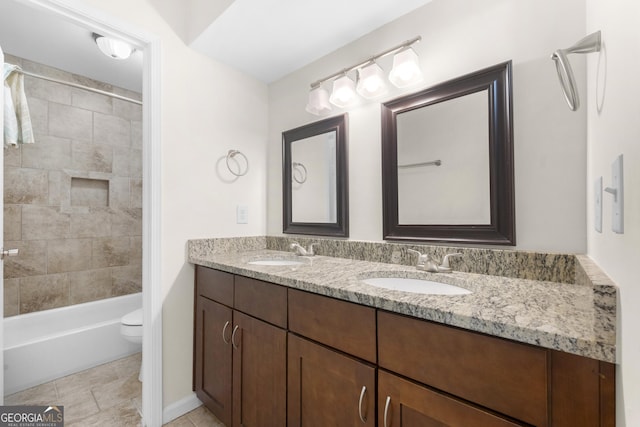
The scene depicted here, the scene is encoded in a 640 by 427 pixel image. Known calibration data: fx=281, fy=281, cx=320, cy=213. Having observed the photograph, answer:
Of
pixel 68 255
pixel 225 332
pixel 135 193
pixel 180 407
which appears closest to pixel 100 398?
pixel 180 407


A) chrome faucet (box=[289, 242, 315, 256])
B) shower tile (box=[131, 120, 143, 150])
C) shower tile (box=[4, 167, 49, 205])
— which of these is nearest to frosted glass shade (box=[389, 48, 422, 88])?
chrome faucet (box=[289, 242, 315, 256])

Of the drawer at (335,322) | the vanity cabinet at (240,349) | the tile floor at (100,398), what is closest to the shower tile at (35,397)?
the tile floor at (100,398)

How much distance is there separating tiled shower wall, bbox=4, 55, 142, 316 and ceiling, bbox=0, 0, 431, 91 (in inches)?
15.3

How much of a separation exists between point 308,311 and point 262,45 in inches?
61.6

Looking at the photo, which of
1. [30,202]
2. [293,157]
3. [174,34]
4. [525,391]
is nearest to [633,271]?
[525,391]

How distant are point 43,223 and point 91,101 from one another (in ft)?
3.68

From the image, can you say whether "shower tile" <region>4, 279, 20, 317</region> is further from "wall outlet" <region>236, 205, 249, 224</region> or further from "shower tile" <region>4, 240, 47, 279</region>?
"wall outlet" <region>236, 205, 249, 224</region>

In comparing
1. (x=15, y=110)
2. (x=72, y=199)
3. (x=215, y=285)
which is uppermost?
(x=15, y=110)

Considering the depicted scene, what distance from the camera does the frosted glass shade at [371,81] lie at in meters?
1.47

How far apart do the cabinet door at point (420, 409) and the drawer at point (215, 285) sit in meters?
0.86

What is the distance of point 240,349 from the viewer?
51.8 inches

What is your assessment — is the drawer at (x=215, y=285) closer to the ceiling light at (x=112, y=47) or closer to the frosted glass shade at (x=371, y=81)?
the frosted glass shade at (x=371, y=81)

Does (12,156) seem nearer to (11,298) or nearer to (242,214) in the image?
(11,298)

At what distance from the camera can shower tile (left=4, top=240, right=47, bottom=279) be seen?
7.01 feet
